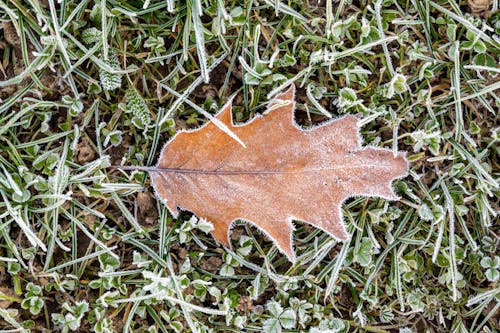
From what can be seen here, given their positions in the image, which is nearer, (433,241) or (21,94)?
(21,94)

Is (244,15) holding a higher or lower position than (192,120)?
higher

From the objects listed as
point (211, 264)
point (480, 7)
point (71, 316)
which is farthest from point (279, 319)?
point (480, 7)

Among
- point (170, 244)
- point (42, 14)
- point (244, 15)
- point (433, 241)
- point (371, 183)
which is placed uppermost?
point (42, 14)

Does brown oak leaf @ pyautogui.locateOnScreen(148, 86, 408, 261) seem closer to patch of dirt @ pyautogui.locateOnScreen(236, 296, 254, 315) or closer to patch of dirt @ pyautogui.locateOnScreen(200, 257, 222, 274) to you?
patch of dirt @ pyautogui.locateOnScreen(200, 257, 222, 274)

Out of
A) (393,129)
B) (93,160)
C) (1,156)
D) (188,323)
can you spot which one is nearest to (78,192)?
(93,160)

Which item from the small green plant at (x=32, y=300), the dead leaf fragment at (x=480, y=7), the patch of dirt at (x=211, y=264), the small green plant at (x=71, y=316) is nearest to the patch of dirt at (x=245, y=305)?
the patch of dirt at (x=211, y=264)

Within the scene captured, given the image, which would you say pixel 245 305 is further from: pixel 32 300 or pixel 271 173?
pixel 32 300

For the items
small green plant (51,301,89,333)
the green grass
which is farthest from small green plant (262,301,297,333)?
small green plant (51,301,89,333)

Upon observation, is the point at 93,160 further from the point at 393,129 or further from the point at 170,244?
the point at 393,129
